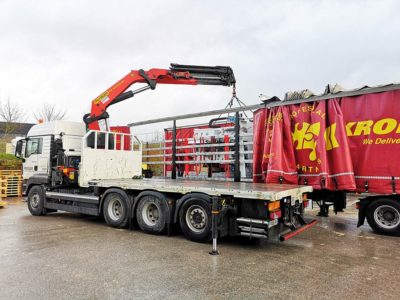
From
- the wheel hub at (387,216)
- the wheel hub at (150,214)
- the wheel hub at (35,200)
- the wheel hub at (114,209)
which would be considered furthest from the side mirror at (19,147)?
the wheel hub at (387,216)

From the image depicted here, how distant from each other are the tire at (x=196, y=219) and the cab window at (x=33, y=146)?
5.68 metres

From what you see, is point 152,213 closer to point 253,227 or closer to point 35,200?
point 253,227

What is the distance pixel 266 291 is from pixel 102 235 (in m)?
4.20

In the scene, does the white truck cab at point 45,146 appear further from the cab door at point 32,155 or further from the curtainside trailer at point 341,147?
the curtainside trailer at point 341,147

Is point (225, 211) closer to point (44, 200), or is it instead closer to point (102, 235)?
point (102, 235)

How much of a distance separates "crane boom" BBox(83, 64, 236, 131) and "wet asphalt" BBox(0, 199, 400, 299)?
3.85 m

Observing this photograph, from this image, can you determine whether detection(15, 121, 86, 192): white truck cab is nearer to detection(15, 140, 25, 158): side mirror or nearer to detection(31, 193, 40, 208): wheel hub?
detection(15, 140, 25, 158): side mirror

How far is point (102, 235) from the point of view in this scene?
23.2 ft

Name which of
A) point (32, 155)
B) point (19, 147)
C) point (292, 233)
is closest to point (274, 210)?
point (292, 233)

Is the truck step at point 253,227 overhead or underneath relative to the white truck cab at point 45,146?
underneath

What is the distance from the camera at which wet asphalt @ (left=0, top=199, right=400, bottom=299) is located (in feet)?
13.2

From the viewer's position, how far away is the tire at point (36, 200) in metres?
9.66

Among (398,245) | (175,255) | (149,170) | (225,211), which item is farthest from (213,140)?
(398,245)

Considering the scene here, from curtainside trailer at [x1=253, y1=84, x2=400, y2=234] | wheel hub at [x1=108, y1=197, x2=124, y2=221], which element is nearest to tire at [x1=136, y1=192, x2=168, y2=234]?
wheel hub at [x1=108, y1=197, x2=124, y2=221]
